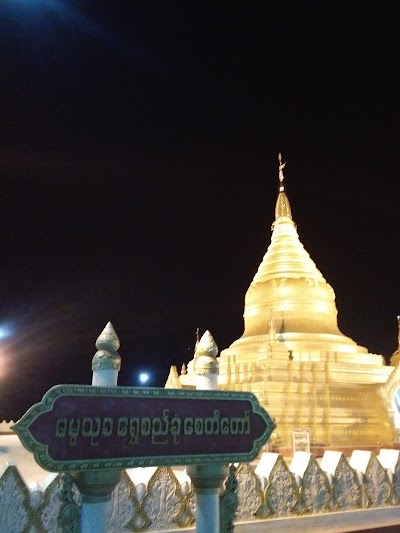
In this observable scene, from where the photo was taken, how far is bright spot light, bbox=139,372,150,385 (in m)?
39.0

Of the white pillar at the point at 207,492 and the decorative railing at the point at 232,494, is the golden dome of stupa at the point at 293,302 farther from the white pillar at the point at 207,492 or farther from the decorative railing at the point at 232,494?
the white pillar at the point at 207,492

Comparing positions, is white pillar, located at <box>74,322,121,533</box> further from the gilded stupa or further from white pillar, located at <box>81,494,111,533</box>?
the gilded stupa

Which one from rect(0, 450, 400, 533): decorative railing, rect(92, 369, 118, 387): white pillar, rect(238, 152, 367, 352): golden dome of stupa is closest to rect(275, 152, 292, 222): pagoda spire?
rect(238, 152, 367, 352): golden dome of stupa

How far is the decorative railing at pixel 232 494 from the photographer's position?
489 cm

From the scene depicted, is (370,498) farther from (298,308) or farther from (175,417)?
(298,308)

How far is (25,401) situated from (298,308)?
69.6ft

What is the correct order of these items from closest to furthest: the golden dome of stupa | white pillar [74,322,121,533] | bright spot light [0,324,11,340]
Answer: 1. white pillar [74,322,121,533]
2. the golden dome of stupa
3. bright spot light [0,324,11,340]

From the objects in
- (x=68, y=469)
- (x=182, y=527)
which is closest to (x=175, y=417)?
(x=68, y=469)

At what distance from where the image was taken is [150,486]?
221 inches

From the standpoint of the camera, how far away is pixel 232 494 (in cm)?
512

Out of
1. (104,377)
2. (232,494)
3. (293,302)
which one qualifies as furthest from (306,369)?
(104,377)

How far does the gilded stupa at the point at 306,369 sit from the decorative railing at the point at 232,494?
7.95 meters

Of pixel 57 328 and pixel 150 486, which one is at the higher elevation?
pixel 57 328

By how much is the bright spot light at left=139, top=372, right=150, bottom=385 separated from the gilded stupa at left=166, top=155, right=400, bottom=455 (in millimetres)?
12742
